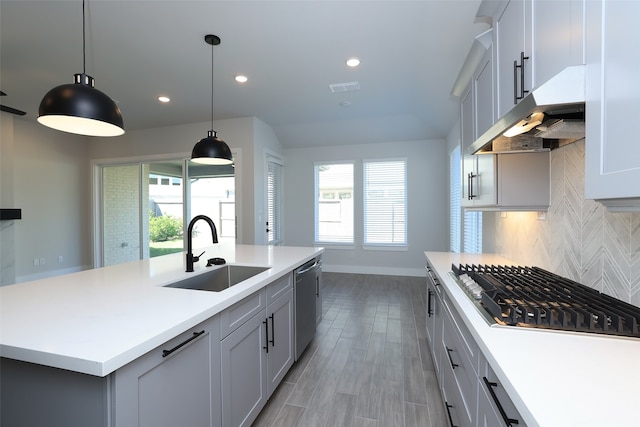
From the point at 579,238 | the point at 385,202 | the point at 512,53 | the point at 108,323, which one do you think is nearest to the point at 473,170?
the point at 579,238

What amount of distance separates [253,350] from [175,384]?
1.94ft

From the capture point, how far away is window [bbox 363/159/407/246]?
555 centimetres

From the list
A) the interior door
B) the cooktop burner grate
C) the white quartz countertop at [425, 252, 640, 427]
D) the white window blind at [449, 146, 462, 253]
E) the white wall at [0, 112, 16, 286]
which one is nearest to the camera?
the white quartz countertop at [425, 252, 640, 427]

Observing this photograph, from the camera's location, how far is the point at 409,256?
5.51m

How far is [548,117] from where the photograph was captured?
4.03 ft

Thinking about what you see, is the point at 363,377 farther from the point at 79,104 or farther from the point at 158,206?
the point at 158,206

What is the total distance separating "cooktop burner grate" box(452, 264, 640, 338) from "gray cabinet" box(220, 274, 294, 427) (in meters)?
1.20

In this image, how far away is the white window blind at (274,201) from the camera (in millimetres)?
5395

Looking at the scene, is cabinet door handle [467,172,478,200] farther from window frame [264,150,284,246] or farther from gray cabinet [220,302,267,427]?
window frame [264,150,284,246]

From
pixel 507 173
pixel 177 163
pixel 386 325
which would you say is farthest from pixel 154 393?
pixel 177 163

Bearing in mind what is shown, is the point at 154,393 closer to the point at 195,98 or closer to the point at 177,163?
the point at 195,98

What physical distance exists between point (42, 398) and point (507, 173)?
2.52 m

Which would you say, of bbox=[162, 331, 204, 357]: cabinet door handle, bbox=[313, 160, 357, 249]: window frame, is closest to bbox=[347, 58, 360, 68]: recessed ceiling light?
bbox=[313, 160, 357, 249]: window frame

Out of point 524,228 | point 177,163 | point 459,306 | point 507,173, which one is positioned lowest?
point 459,306
